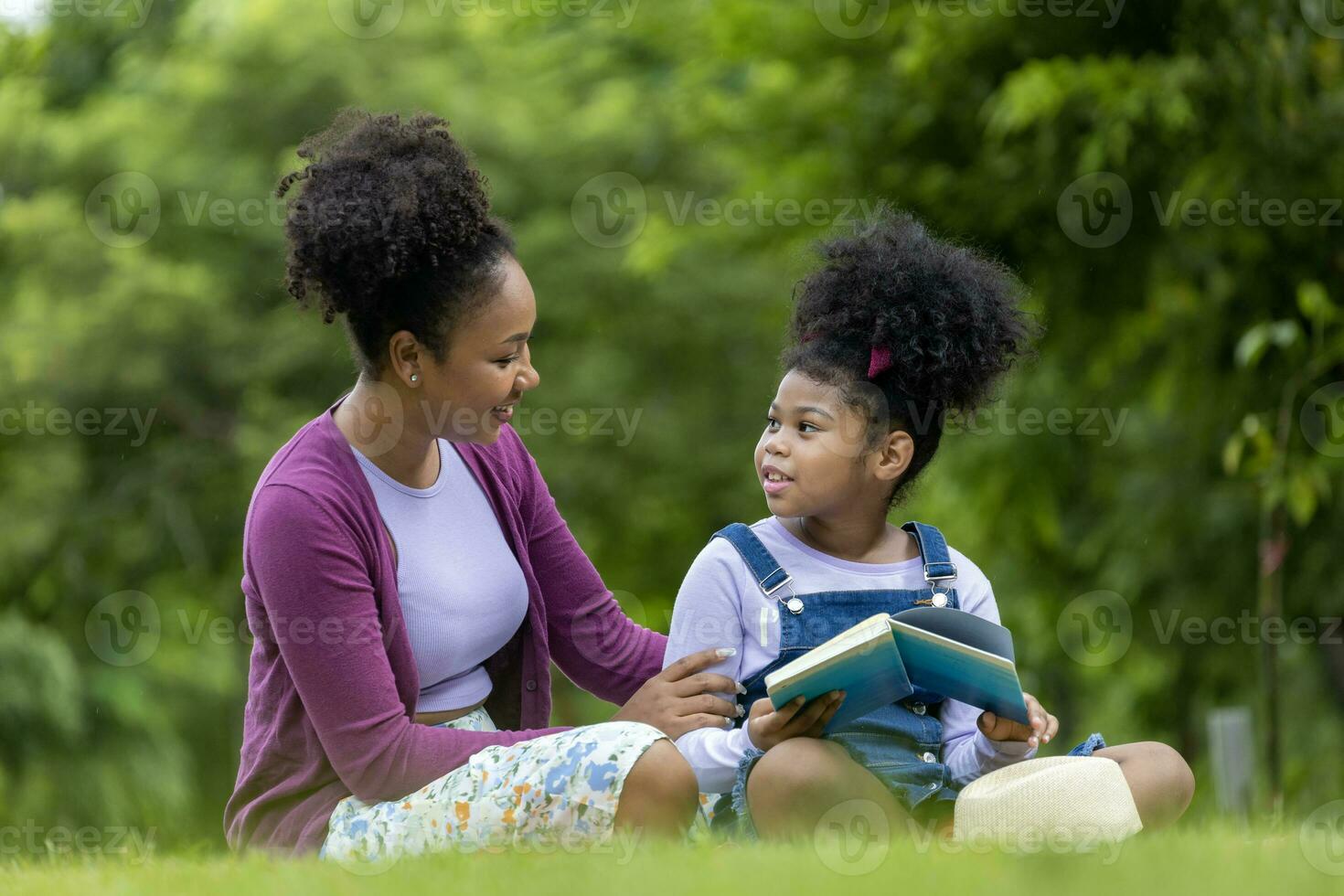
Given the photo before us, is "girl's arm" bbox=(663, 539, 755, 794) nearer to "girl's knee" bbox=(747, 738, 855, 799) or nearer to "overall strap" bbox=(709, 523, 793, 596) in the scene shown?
"overall strap" bbox=(709, 523, 793, 596)

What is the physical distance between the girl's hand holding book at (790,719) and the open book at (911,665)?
Result: 24mm

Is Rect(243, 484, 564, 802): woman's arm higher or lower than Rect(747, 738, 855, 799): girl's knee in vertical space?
higher

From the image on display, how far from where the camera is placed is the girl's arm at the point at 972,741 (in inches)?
132

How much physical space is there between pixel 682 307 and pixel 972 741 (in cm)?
1200

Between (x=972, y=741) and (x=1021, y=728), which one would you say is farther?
(x=972, y=741)

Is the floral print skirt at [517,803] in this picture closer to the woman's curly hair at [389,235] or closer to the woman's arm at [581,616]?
the woman's arm at [581,616]

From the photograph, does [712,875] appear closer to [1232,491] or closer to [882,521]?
[882,521]

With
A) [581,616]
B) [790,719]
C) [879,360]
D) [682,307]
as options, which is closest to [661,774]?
[790,719]

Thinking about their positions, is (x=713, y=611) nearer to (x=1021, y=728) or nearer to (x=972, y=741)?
(x=972, y=741)

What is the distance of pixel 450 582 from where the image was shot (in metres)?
3.66

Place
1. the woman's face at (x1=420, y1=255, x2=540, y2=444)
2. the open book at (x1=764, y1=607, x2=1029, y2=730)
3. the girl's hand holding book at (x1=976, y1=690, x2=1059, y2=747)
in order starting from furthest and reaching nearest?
the woman's face at (x1=420, y1=255, x2=540, y2=444) → the girl's hand holding book at (x1=976, y1=690, x2=1059, y2=747) → the open book at (x1=764, y1=607, x2=1029, y2=730)

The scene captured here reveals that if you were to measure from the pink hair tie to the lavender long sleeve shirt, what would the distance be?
0.43 m

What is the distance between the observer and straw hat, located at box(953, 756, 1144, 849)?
3.12 metres

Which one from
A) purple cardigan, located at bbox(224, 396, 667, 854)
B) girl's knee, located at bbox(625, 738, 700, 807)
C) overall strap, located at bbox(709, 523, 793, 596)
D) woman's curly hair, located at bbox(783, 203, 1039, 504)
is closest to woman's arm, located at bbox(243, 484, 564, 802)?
purple cardigan, located at bbox(224, 396, 667, 854)
